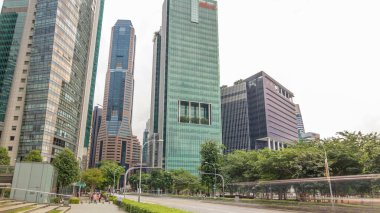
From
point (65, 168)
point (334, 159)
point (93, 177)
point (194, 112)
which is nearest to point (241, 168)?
point (334, 159)

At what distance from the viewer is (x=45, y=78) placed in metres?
87.6

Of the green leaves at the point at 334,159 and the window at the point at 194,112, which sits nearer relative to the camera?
the green leaves at the point at 334,159

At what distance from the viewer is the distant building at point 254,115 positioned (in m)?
175

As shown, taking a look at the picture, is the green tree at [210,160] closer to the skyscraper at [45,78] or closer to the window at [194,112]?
the skyscraper at [45,78]

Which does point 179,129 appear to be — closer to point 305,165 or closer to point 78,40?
point 78,40

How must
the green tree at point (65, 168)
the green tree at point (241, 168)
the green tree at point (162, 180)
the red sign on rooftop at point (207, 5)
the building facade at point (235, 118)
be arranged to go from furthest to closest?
1. the building facade at point (235, 118)
2. the red sign on rooftop at point (207, 5)
3. the green tree at point (162, 180)
4. the green tree at point (65, 168)
5. the green tree at point (241, 168)

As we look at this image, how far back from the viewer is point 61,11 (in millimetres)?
95125

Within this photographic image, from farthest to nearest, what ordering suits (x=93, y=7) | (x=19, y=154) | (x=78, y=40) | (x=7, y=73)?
(x=93, y=7) → (x=78, y=40) → (x=7, y=73) → (x=19, y=154)

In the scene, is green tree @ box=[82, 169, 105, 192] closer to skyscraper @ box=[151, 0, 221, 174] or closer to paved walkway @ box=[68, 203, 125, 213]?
paved walkway @ box=[68, 203, 125, 213]

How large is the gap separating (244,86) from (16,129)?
446 ft

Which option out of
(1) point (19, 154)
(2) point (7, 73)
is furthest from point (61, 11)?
(1) point (19, 154)

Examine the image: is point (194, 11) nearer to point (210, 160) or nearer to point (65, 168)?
point (210, 160)

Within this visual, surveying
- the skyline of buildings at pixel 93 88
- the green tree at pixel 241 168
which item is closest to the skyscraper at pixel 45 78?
the skyline of buildings at pixel 93 88

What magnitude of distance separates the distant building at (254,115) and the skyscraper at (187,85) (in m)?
25.5
